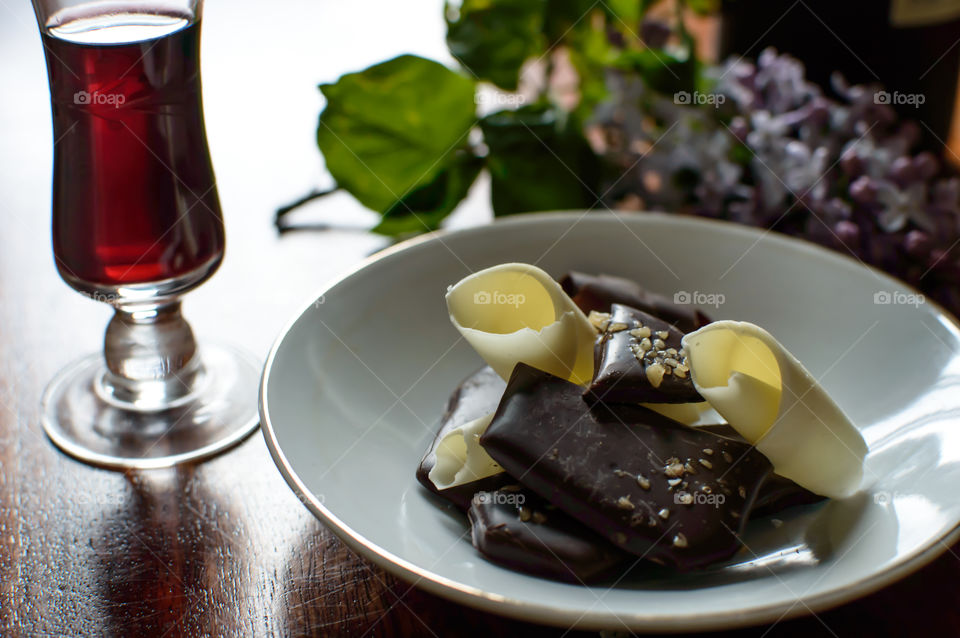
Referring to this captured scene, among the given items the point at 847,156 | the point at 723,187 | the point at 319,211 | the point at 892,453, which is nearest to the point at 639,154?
the point at 723,187

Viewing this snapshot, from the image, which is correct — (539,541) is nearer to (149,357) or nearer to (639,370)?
(639,370)

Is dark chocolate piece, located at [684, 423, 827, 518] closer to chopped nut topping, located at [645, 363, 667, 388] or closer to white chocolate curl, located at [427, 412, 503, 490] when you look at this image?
chopped nut topping, located at [645, 363, 667, 388]

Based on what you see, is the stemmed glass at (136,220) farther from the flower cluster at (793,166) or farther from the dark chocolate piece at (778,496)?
the flower cluster at (793,166)

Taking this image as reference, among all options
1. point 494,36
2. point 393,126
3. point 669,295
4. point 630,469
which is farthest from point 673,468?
point 494,36

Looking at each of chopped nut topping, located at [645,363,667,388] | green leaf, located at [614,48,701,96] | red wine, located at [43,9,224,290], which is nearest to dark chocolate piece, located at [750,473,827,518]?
chopped nut topping, located at [645,363,667,388]

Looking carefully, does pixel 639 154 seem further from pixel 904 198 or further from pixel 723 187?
pixel 904 198

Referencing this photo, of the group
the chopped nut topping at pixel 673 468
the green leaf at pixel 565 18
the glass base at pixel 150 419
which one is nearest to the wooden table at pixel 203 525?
the glass base at pixel 150 419
